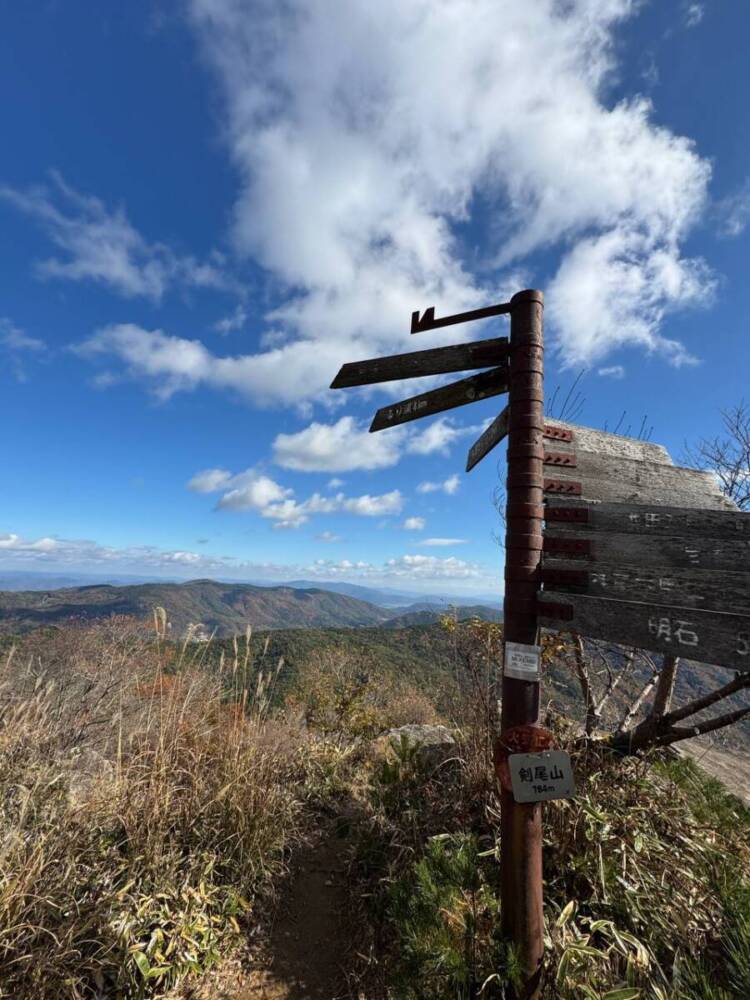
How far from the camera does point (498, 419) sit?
266cm

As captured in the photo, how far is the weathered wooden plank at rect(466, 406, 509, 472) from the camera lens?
2.62m

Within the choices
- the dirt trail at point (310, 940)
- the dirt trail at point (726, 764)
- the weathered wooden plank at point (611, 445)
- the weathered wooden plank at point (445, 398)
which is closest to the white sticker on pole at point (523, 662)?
the weathered wooden plank at point (611, 445)

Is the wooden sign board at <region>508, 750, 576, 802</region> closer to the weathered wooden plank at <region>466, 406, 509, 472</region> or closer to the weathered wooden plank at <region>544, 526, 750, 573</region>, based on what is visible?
the weathered wooden plank at <region>544, 526, 750, 573</region>

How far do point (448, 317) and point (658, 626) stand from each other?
1886mm

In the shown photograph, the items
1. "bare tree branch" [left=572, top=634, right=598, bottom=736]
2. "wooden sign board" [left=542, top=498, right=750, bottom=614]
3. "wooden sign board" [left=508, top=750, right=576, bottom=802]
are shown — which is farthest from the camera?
"bare tree branch" [left=572, top=634, right=598, bottom=736]

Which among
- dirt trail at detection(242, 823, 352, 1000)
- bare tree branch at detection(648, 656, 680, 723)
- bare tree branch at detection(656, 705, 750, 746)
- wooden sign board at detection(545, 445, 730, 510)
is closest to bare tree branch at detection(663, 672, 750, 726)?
bare tree branch at detection(656, 705, 750, 746)

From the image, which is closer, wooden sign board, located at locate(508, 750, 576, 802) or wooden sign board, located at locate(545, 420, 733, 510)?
wooden sign board, located at locate(508, 750, 576, 802)

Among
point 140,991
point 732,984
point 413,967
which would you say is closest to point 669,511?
point 732,984

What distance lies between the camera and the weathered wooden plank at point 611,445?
2518 millimetres

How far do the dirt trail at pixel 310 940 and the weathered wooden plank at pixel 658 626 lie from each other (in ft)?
9.66

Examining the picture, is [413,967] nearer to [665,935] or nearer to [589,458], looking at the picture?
[665,935]

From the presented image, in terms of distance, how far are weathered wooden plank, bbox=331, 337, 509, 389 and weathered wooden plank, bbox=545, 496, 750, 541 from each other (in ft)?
2.89

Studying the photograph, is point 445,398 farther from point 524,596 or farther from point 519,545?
point 524,596

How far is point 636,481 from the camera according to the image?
7.88ft
